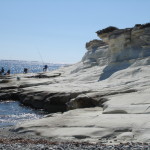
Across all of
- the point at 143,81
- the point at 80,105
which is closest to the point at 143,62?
the point at 143,81

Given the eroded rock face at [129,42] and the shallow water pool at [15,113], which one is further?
the eroded rock face at [129,42]

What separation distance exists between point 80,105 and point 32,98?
413 inches

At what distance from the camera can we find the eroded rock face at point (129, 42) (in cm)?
3741

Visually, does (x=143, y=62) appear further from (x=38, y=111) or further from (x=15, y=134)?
(x=15, y=134)

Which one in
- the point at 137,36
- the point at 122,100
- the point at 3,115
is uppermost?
the point at 137,36

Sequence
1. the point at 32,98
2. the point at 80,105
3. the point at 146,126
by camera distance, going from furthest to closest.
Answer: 1. the point at 32,98
2. the point at 80,105
3. the point at 146,126

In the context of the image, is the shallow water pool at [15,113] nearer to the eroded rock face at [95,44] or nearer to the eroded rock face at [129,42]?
the eroded rock face at [129,42]

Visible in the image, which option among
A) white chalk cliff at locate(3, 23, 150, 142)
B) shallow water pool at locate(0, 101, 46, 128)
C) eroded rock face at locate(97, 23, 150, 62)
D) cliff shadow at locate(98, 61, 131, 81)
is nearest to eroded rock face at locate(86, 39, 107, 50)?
white chalk cliff at locate(3, 23, 150, 142)

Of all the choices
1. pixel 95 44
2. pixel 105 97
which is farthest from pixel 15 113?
pixel 95 44

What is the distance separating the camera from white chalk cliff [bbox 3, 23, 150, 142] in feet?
49.8

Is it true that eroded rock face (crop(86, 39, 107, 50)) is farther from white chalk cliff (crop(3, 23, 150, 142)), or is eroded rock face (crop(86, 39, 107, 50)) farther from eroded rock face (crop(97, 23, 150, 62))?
eroded rock face (crop(97, 23, 150, 62))

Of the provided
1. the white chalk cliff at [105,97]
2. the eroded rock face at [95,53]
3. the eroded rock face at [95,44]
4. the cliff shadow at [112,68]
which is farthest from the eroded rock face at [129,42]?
the eroded rock face at [95,44]

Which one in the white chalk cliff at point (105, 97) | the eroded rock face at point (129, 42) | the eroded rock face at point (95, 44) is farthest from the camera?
the eroded rock face at point (95, 44)

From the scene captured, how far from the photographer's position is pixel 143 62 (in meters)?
33.8
